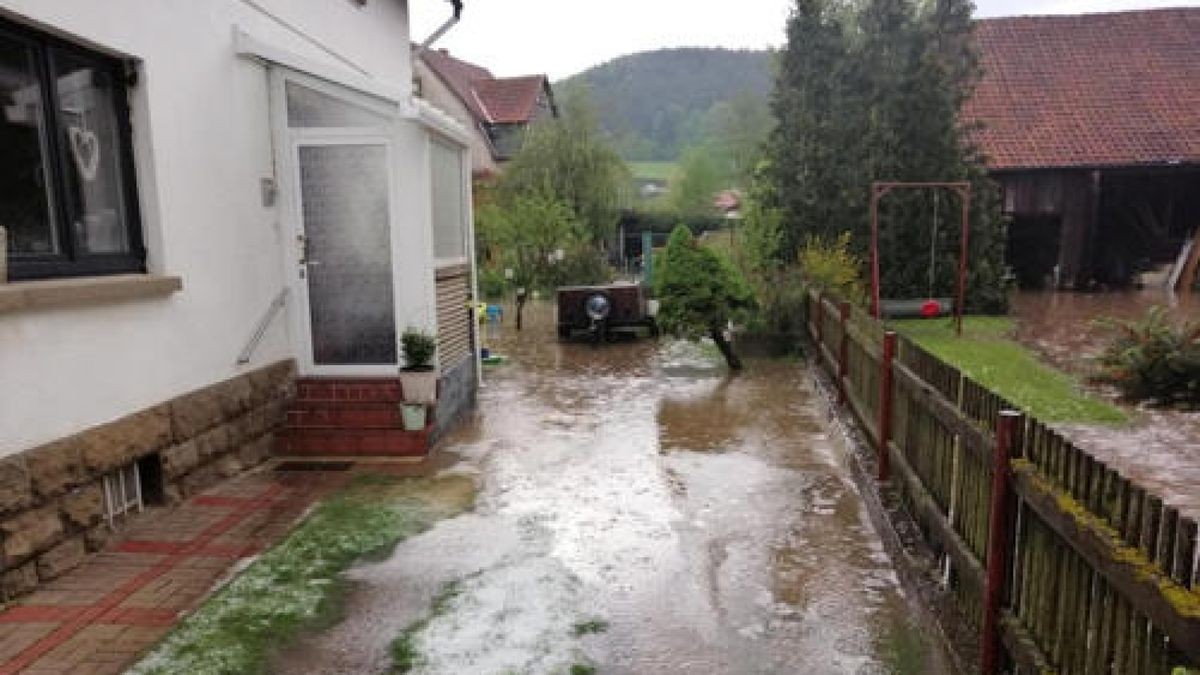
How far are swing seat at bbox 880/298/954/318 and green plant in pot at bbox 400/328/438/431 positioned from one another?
989 centimetres

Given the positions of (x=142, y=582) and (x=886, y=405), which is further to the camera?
(x=886, y=405)

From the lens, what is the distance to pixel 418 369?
21.7 feet

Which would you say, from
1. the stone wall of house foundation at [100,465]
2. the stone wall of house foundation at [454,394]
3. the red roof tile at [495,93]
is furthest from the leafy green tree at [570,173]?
the stone wall of house foundation at [100,465]

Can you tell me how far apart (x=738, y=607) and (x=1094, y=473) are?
1.90 meters

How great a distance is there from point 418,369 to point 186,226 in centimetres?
210

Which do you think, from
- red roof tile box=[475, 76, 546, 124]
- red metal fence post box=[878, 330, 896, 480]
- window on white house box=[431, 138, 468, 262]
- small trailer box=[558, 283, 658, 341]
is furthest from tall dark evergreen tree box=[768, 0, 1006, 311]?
red roof tile box=[475, 76, 546, 124]

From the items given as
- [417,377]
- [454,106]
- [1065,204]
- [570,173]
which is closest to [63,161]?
[417,377]

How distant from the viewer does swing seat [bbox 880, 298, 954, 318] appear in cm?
1364

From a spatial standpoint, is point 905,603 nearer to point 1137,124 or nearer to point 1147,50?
point 1137,124

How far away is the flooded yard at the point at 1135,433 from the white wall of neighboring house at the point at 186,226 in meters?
5.83

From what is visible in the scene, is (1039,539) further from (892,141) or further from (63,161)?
(892,141)

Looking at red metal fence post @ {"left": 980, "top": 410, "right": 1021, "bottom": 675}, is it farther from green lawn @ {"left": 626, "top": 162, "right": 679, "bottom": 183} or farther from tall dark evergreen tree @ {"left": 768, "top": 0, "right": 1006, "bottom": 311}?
green lawn @ {"left": 626, "top": 162, "right": 679, "bottom": 183}

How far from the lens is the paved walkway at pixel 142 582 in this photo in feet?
11.2

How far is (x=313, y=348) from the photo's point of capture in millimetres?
6871
